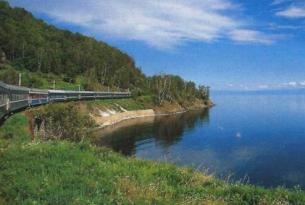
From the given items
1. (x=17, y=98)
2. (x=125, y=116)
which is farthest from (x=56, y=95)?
(x=125, y=116)

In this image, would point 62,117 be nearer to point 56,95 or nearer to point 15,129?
point 15,129

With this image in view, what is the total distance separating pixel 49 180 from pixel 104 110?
114041 mm

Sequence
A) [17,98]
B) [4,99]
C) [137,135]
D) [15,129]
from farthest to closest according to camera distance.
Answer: [137,135], [17,98], [4,99], [15,129]

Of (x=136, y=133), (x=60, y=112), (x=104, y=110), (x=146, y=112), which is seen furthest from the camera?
(x=146, y=112)

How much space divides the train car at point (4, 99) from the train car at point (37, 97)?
743 inches

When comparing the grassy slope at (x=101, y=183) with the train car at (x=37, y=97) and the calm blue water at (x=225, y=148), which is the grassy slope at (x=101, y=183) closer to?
the calm blue water at (x=225, y=148)

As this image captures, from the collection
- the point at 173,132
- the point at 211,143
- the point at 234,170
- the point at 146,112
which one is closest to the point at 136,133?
the point at 173,132

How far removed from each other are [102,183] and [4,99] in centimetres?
2893

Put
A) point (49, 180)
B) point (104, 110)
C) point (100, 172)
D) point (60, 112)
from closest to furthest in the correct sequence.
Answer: point (49, 180) < point (100, 172) < point (60, 112) < point (104, 110)

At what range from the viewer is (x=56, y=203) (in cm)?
1251

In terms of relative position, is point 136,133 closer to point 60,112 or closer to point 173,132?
point 173,132

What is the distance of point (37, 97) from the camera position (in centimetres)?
6788

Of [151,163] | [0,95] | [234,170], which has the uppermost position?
[0,95]

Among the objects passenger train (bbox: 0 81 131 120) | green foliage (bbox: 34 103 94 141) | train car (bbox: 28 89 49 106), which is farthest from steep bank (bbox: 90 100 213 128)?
green foliage (bbox: 34 103 94 141)
